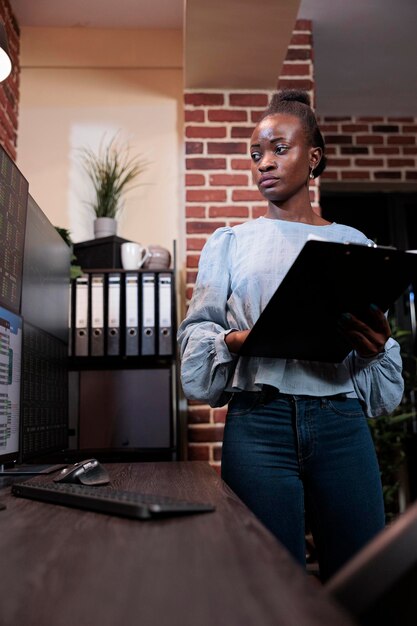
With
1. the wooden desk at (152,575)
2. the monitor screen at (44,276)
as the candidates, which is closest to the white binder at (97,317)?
the monitor screen at (44,276)

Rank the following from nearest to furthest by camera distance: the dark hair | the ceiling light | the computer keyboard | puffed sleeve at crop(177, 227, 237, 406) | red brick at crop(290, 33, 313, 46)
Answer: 1. the computer keyboard
2. puffed sleeve at crop(177, 227, 237, 406)
3. the dark hair
4. the ceiling light
5. red brick at crop(290, 33, 313, 46)

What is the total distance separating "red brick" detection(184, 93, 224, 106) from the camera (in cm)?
292

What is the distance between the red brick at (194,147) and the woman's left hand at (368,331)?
1.99 m

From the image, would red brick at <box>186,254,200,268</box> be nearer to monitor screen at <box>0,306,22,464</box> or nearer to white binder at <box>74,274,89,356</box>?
white binder at <box>74,274,89,356</box>

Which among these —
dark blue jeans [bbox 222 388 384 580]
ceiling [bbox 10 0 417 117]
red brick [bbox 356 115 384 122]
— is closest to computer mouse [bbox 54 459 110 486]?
dark blue jeans [bbox 222 388 384 580]

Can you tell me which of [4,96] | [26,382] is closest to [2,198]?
[26,382]

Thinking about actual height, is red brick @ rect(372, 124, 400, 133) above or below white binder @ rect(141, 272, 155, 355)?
above

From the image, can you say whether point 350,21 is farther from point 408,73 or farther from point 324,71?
point 408,73

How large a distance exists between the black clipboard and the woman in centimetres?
3

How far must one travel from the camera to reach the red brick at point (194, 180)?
2875 millimetres

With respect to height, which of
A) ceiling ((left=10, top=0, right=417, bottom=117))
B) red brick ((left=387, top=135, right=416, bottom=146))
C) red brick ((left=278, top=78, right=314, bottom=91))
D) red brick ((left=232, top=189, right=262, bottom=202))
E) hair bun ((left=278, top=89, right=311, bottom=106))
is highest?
ceiling ((left=10, top=0, right=417, bottom=117))

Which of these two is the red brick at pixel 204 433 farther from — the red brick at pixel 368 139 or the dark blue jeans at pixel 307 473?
the red brick at pixel 368 139

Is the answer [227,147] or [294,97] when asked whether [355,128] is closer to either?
[227,147]

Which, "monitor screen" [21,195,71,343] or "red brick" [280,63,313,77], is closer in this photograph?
"monitor screen" [21,195,71,343]
